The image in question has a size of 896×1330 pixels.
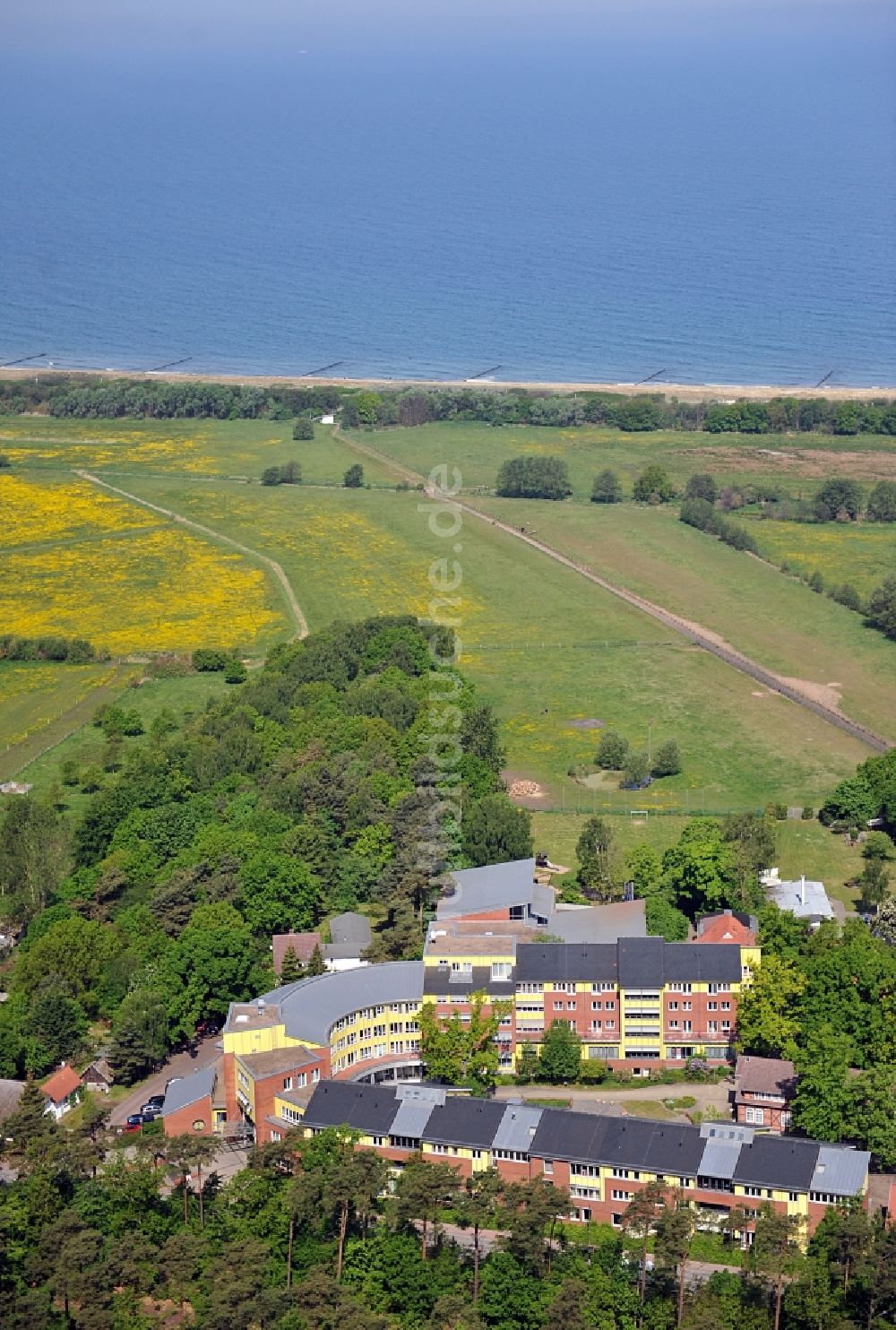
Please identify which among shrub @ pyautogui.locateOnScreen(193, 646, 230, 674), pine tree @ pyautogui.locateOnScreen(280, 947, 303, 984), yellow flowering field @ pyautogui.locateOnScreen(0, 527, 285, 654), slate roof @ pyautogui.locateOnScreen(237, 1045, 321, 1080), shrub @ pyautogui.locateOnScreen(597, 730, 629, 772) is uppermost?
yellow flowering field @ pyautogui.locateOnScreen(0, 527, 285, 654)

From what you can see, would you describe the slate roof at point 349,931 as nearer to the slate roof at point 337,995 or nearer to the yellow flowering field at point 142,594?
the slate roof at point 337,995

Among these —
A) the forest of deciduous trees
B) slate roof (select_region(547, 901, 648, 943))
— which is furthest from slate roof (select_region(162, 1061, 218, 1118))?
slate roof (select_region(547, 901, 648, 943))

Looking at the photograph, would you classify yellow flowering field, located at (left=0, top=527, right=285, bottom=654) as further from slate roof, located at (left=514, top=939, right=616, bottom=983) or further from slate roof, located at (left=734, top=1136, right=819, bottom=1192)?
slate roof, located at (left=734, top=1136, right=819, bottom=1192)

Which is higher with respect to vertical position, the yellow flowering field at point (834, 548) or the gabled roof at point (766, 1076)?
the yellow flowering field at point (834, 548)

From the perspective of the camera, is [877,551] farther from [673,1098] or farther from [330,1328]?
[330,1328]

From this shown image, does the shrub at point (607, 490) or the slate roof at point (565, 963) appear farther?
the shrub at point (607, 490)

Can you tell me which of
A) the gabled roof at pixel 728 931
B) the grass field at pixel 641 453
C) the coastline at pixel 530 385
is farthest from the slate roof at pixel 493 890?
the coastline at pixel 530 385
